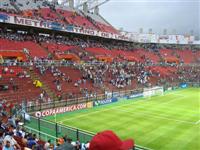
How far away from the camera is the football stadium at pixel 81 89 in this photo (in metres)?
17.5

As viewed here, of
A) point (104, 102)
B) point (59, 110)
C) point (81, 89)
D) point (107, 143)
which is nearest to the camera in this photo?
point (107, 143)

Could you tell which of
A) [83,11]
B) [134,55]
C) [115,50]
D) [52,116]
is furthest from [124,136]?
[83,11]

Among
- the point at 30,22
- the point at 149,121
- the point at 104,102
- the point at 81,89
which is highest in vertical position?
the point at 30,22

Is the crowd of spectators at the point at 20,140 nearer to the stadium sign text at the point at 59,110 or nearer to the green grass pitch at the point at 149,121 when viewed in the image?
the stadium sign text at the point at 59,110

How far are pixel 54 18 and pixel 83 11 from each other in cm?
1760

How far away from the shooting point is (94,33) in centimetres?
5219

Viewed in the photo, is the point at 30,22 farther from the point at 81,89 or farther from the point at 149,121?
the point at 149,121

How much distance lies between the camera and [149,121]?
81.4 feet

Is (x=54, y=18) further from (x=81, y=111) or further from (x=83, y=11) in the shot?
(x=81, y=111)

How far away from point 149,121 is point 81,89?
41.6ft

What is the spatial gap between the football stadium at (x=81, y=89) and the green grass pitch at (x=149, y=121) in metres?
0.07

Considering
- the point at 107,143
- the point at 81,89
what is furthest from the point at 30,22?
the point at 107,143

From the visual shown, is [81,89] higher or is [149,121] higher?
[81,89]

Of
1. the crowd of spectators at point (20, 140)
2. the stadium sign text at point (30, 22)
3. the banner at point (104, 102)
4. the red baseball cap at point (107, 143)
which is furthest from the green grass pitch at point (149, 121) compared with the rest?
the stadium sign text at point (30, 22)
